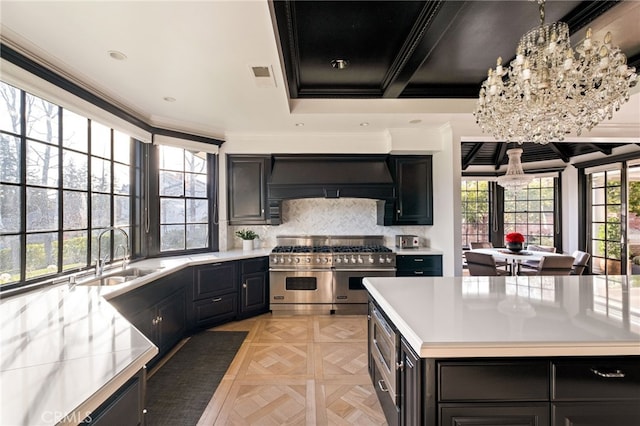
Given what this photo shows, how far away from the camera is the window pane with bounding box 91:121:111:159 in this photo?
2744 mm

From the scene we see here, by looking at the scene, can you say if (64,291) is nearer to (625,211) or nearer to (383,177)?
(383,177)

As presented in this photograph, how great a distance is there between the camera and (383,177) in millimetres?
4191

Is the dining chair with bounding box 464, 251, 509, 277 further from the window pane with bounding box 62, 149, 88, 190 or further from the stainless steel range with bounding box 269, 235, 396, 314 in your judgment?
the window pane with bounding box 62, 149, 88, 190

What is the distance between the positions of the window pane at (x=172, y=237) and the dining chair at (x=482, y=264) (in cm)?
398

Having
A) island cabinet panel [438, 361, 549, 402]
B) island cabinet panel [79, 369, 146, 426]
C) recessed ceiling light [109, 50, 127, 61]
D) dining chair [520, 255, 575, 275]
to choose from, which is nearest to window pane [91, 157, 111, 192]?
recessed ceiling light [109, 50, 127, 61]

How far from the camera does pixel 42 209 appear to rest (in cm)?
218

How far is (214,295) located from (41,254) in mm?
1685

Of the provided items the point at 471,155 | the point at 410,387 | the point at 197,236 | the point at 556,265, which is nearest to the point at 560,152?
the point at 471,155

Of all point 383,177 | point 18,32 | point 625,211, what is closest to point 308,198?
point 383,177

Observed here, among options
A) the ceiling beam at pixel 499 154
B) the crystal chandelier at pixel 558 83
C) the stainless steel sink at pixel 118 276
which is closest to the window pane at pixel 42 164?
the stainless steel sink at pixel 118 276

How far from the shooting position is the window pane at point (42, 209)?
2.08 m

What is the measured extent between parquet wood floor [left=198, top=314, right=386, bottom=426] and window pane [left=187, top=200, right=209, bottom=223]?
1508 millimetres

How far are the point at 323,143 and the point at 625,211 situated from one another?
5353 millimetres

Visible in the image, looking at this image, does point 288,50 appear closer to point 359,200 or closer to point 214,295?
point 359,200
